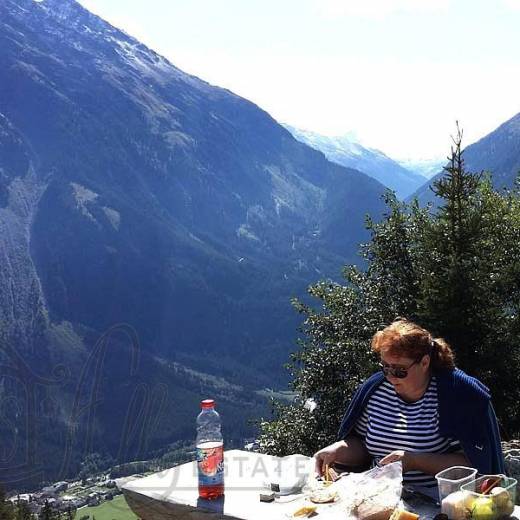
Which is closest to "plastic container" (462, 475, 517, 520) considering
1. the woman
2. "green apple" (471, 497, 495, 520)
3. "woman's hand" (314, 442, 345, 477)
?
"green apple" (471, 497, 495, 520)

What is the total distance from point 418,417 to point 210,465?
167 centimetres

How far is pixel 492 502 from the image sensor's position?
151 inches

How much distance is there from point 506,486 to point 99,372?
10331 mm

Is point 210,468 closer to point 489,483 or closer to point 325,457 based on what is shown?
point 325,457

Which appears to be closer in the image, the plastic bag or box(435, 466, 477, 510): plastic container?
box(435, 466, 477, 510): plastic container

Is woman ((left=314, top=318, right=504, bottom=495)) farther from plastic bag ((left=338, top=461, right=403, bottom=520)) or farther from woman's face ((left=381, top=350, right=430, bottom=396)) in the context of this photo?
plastic bag ((left=338, top=461, right=403, bottom=520))

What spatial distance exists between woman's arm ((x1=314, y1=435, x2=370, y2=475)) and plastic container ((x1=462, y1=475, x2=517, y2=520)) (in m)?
1.73

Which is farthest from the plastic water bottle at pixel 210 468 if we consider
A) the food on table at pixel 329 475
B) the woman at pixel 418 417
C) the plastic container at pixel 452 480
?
the plastic container at pixel 452 480

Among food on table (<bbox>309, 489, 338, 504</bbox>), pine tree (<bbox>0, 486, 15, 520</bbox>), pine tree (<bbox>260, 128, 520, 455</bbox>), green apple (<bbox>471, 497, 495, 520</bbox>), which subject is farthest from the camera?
pine tree (<bbox>0, 486, 15, 520</bbox>)

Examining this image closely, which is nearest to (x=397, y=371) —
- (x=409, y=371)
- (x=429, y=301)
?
(x=409, y=371)

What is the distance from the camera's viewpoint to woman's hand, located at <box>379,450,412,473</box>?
4.75 metres

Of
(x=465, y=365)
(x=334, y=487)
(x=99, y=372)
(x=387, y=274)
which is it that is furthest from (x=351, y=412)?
(x=387, y=274)

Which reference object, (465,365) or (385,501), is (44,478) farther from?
(385,501)

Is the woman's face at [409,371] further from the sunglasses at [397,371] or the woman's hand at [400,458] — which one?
the woman's hand at [400,458]
